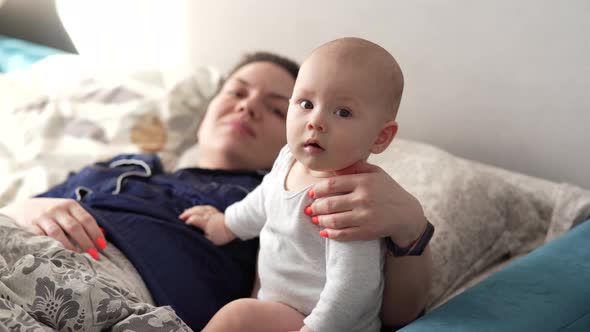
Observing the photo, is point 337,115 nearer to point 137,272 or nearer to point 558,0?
point 137,272

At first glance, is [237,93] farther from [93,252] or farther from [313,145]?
[313,145]

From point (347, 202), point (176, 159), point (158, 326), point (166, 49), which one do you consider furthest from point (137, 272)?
point (166, 49)

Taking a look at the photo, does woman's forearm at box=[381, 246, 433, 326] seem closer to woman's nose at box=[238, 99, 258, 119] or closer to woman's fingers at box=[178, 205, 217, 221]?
woman's fingers at box=[178, 205, 217, 221]

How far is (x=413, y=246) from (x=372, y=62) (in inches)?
11.4

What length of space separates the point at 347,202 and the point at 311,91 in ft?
0.56

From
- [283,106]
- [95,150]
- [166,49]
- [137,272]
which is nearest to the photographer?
[137,272]

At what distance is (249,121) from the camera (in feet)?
4.82

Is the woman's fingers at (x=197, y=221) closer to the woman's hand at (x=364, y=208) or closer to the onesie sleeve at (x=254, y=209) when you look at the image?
the onesie sleeve at (x=254, y=209)

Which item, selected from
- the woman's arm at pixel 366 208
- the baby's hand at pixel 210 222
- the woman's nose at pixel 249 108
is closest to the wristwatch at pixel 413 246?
the woman's arm at pixel 366 208

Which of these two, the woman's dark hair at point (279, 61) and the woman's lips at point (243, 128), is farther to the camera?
the woman's dark hair at point (279, 61)

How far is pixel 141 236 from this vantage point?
1204 millimetres

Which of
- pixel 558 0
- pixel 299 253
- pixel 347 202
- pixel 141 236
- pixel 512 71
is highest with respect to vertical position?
pixel 558 0

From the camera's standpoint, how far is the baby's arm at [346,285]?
0.86 m

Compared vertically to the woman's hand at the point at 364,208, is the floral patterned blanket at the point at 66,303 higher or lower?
lower
